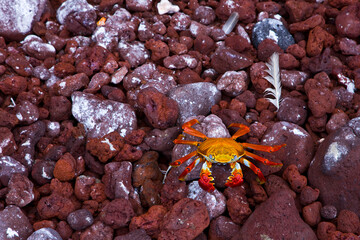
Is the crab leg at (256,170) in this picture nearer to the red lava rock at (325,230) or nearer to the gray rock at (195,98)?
the red lava rock at (325,230)

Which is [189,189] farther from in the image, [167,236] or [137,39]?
[137,39]

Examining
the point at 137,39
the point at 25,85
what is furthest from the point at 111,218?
the point at 137,39

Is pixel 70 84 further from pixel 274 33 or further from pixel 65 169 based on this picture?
pixel 274 33

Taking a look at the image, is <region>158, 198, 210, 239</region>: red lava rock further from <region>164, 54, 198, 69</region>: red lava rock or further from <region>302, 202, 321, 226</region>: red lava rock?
<region>164, 54, 198, 69</region>: red lava rock

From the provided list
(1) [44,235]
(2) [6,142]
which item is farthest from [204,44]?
(1) [44,235]

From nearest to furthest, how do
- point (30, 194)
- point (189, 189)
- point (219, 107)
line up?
point (30, 194) → point (189, 189) → point (219, 107)

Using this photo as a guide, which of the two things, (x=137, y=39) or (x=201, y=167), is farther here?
(x=137, y=39)

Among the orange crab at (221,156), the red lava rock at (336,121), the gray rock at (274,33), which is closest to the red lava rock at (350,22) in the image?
the gray rock at (274,33)

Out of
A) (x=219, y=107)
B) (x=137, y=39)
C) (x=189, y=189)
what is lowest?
(x=189, y=189)
